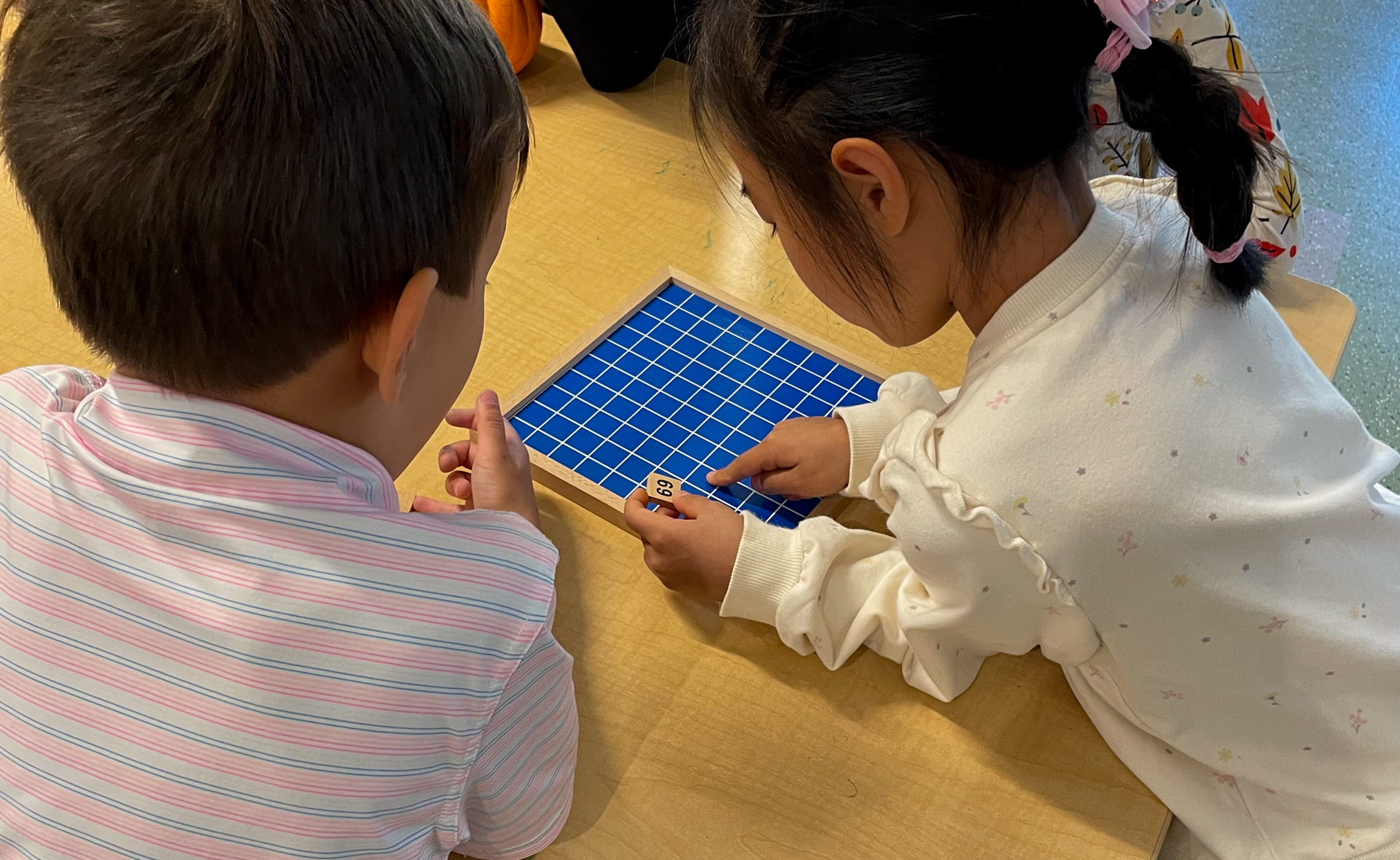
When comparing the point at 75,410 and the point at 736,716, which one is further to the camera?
the point at 736,716

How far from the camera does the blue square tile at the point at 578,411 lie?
862mm

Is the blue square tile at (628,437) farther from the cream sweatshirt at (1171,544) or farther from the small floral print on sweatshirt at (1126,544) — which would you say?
the small floral print on sweatshirt at (1126,544)

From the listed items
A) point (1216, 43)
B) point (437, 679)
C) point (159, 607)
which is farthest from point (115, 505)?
point (1216, 43)

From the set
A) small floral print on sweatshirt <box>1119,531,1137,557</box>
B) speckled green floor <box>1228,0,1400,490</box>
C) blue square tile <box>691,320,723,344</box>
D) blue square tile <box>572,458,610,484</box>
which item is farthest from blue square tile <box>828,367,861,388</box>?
speckled green floor <box>1228,0,1400,490</box>

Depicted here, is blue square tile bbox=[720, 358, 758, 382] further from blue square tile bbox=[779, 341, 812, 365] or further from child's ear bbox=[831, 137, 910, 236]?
child's ear bbox=[831, 137, 910, 236]

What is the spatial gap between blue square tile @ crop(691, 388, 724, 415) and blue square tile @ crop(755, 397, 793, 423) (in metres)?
0.03

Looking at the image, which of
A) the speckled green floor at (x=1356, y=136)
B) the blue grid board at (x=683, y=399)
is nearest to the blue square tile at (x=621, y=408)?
the blue grid board at (x=683, y=399)

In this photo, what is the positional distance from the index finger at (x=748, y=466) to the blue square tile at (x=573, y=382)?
0.14 m

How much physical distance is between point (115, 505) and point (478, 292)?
21 centimetres

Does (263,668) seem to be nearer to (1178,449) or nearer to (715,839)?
(715,839)

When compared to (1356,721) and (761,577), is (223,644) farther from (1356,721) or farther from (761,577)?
(1356,721)

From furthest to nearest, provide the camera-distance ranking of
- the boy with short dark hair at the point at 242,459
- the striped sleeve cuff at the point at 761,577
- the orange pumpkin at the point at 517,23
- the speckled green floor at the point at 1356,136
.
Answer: the speckled green floor at the point at 1356,136, the orange pumpkin at the point at 517,23, the striped sleeve cuff at the point at 761,577, the boy with short dark hair at the point at 242,459

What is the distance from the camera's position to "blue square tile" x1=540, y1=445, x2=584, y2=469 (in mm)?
830

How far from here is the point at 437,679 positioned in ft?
1.76
